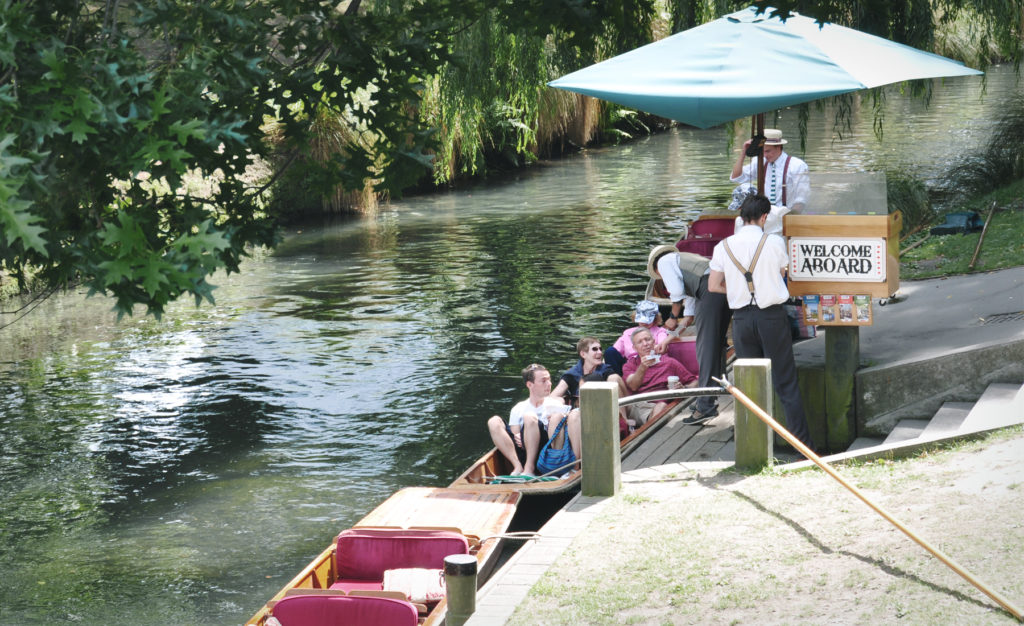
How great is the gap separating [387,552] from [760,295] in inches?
122

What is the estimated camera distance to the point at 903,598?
18.3 ft

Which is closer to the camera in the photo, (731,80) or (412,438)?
(731,80)

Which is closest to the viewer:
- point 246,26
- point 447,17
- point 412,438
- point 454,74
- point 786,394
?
point 246,26

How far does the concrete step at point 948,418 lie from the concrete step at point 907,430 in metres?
0.08

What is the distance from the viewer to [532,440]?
31.6ft

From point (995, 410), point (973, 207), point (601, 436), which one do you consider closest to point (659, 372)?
point (601, 436)

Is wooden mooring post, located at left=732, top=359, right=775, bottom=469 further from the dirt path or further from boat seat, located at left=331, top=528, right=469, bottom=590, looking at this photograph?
boat seat, located at left=331, top=528, right=469, bottom=590

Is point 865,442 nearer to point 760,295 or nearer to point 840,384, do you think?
point 840,384

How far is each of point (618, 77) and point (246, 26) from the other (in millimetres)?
5932

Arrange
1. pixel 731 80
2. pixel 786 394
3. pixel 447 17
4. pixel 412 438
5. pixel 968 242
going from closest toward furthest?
pixel 447 17, pixel 786 394, pixel 731 80, pixel 412 438, pixel 968 242

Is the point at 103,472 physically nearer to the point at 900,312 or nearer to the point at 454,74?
the point at 900,312

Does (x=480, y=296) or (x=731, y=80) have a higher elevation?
(x=731, y=80)

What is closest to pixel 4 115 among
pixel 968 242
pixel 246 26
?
pixel 246 26

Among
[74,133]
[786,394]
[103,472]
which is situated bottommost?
[103,472]
